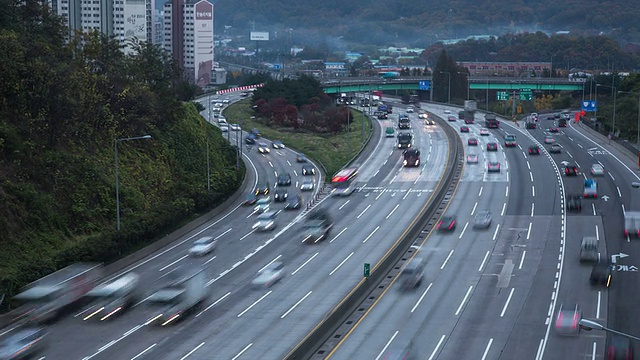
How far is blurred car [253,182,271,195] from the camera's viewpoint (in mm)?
84062

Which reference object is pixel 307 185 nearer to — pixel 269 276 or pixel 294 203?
pixel 294 203

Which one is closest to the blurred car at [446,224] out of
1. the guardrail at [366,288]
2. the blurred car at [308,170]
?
the guardrail at [366,288]

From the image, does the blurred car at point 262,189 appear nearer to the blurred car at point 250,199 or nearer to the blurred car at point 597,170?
the blurred car at point 250,199

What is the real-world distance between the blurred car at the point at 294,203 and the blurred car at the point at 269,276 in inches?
733

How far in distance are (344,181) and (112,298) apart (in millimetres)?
40142

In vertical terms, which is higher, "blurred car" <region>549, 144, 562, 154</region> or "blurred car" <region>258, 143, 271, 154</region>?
"blurred car" <region>549, 144, 562, 154</region>

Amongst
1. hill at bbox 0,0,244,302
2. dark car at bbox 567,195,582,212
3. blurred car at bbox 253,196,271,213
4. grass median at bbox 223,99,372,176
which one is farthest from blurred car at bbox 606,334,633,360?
grass median at bbox 223,99,372,176

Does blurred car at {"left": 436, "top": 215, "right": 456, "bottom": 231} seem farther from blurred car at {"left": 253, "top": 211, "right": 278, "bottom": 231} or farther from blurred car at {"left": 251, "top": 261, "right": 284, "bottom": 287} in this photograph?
blurred car at {"left": 251, "top": 261, "right": 284, "bottom": 287}

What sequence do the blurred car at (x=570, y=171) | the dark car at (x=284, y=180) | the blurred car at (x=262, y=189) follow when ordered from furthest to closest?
1. the blurred car at (x=570, y=171)
2. the dark car at (x=284, y=180)
3. the blurred car at (x=262, y=189)

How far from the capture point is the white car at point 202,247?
6287 cm

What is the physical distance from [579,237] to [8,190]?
127 ft

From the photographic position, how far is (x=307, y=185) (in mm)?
86250

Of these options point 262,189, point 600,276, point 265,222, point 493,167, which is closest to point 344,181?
point 262,189

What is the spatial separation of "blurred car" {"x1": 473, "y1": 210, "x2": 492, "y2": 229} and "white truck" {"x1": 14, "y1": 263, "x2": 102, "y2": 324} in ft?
95.8
